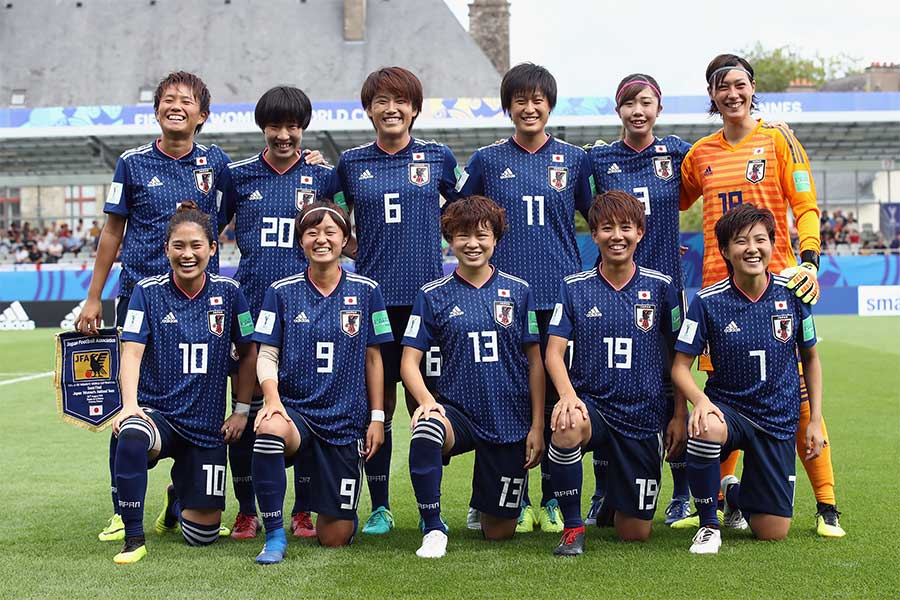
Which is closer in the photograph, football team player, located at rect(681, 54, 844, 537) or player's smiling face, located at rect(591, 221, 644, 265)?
player's smiling face, located at rect(591, 221, 644, 265)

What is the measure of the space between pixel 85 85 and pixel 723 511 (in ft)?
123

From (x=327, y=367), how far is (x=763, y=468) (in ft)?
6.15

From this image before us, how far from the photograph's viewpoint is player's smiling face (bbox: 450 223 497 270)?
14.8 feet

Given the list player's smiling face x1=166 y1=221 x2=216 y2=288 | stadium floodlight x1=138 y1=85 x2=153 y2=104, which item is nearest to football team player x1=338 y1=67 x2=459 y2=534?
player's smiling face x1=166 y1=221 x2=216 y2=288

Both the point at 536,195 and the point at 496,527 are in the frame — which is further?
the point at 536,195

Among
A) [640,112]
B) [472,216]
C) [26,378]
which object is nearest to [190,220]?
[472,216]

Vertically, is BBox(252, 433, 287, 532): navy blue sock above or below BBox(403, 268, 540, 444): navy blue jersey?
below

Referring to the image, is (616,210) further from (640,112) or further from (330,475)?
(330,475)

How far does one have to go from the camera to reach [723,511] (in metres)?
4.98

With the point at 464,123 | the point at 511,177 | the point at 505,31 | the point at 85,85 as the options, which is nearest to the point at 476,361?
the point at 511,177

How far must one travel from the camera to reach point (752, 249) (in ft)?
14.4

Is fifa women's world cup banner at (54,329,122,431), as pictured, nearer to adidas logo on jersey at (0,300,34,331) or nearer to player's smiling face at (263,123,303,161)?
player's smiling face at (263,123,303,161)

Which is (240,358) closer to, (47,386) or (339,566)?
(339,566)

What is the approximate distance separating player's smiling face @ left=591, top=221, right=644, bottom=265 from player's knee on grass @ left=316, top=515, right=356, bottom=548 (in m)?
1.57
